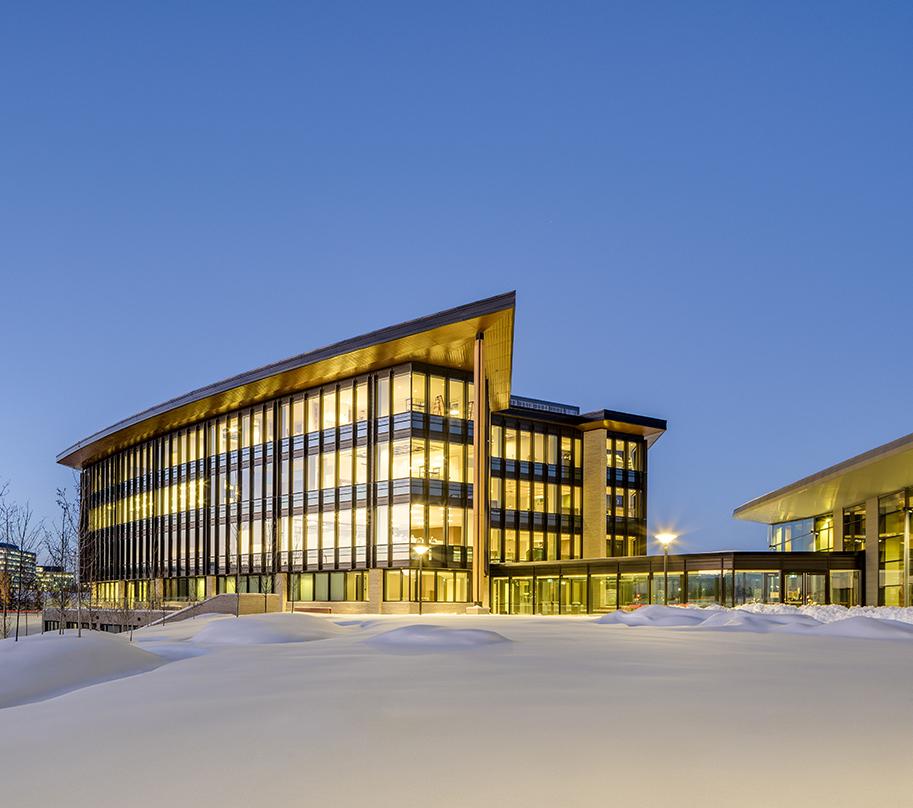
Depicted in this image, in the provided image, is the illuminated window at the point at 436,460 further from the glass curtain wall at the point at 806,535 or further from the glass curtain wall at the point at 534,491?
the glass curtain wall at the point at 806,535

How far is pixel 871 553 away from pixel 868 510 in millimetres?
2352

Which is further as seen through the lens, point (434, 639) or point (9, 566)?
point (9, 566)

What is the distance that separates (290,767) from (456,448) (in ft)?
164

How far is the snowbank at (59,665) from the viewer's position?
40.2 ft

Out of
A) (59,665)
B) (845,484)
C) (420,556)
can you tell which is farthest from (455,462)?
(59,665)

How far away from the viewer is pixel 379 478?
5609cm

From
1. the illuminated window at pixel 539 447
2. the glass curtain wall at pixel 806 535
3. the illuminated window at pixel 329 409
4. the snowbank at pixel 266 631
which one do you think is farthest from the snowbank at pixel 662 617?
the illuminated window at pixel 539 447

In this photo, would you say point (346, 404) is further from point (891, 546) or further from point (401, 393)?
point (891, 546)

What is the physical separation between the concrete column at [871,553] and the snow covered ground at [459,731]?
36280mm

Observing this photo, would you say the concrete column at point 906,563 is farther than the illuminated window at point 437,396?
No

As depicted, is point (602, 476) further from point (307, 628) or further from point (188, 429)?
point (307, 628)

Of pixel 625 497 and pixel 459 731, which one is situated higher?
pixel 459 731

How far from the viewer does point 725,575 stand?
47562mm

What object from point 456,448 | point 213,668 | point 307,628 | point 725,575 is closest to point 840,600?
point 725,575
